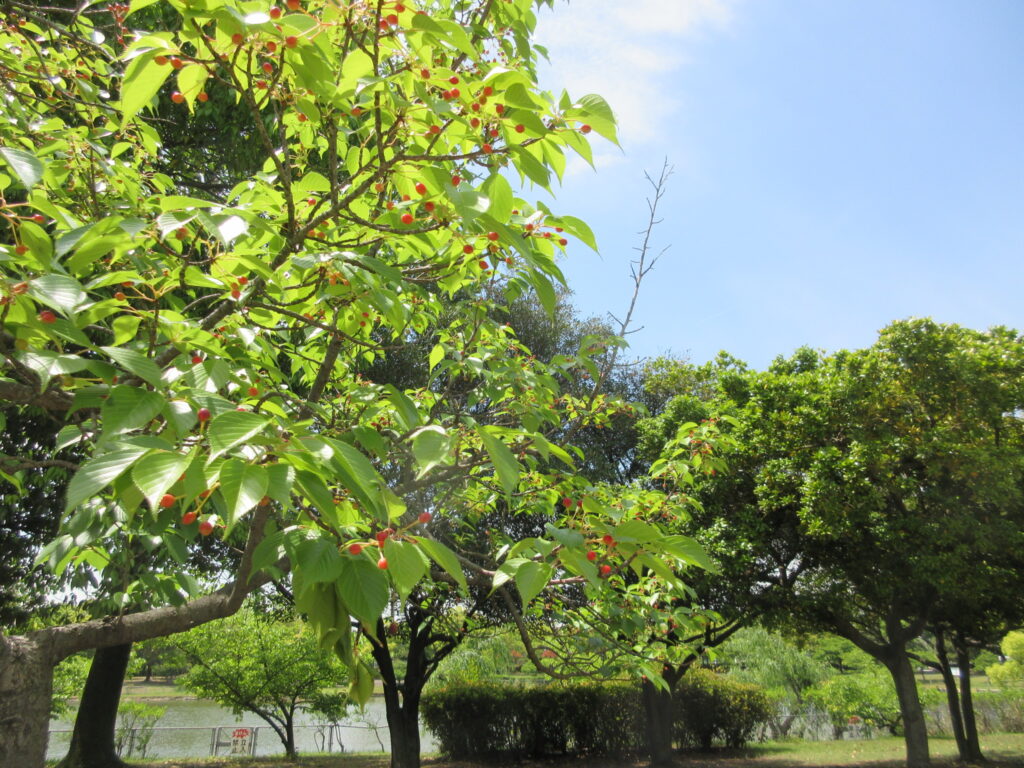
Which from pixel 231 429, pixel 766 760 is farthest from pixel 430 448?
pixel 766 760

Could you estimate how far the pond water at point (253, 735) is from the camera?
49.8ft

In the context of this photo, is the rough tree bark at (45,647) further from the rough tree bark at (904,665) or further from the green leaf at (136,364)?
the rough tree bark at (904,665)

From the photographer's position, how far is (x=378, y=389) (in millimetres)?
2939

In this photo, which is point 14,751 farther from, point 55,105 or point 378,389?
point 55,105

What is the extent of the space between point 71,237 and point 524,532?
1127 cm

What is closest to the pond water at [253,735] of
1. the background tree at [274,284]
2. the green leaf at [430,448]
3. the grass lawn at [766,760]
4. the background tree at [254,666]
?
the background tree at [254,666]

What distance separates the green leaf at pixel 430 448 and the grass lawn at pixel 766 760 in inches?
534

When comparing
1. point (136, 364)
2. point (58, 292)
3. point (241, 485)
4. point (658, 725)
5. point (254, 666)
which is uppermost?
point (58, 292)

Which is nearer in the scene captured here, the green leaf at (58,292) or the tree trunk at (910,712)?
the green leaf at (58,292)

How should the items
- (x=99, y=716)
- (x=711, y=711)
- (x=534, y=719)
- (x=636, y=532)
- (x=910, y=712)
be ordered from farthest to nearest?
1. (x=711, y=711)
2. (x=534, y=719)
3. (x=910, y=712)
4. (x=99, y=716)
5. (x=636, y=532)

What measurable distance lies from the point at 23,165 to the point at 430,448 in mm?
1016

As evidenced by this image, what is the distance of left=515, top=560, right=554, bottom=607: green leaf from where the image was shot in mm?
1410

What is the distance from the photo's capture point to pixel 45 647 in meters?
2.21

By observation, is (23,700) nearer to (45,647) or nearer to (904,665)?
(45,647)
